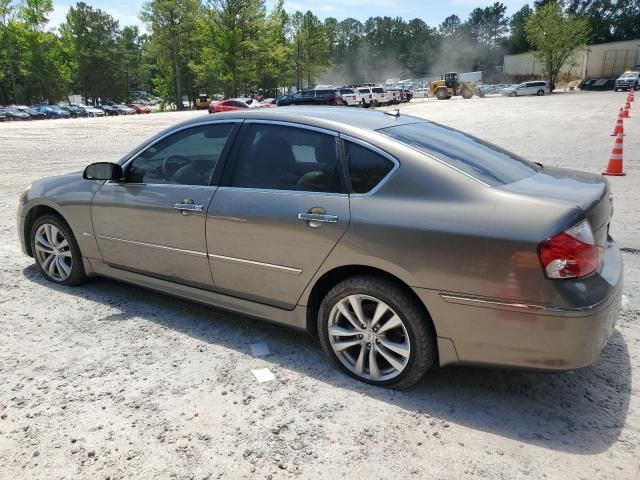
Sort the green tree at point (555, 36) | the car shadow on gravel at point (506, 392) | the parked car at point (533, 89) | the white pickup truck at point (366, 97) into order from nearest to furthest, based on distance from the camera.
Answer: the car shadow on gravel at point (506, 392)
the white pickup truck at point (366, 97)
the parked car at point (533, 89)
the green tree at point (555, 36)

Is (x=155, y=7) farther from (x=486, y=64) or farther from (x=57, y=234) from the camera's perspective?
(x=486, y=64)

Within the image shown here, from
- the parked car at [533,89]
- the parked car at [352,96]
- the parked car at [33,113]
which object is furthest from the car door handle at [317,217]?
the parked car at [533,89]

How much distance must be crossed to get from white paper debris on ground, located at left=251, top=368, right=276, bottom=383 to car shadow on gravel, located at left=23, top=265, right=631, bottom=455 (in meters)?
0.12

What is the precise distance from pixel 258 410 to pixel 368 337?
72 centimetres

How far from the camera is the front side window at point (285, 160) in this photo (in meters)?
3.11

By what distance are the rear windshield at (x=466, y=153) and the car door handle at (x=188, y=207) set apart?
4.24 ft

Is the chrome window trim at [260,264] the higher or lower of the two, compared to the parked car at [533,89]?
higher

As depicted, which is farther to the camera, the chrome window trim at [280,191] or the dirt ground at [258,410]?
the chrome window trim at [280,191]

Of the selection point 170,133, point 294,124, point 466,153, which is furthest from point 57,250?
point 466,153

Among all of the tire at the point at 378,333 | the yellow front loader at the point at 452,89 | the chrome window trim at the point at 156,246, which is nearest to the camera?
the tire at the point at 378,333

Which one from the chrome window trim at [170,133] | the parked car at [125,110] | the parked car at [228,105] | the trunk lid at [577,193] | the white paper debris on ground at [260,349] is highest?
the chrome window trim at [170,133]

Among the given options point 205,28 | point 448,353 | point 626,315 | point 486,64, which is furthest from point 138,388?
point 486,64

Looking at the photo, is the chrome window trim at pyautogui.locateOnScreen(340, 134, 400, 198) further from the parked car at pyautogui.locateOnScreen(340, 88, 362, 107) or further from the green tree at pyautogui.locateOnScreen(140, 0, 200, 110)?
the green tree at pyautogui.locateOnScreen(140, 0, 200, 110)

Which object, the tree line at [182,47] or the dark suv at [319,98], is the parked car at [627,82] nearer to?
the tree line at [182,47]
